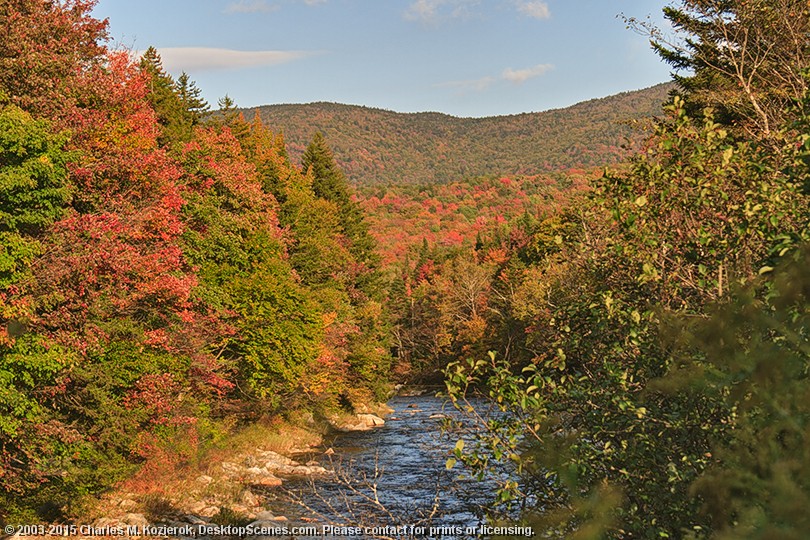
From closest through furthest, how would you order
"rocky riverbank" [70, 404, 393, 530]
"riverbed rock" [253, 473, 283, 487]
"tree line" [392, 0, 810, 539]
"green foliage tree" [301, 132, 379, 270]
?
"tree line" [392, 0, 810, 539] < "rocky riverbank" [70, 404, 393, 530] < "riverbed rock" [253, 473, 283, 487] < "green foliage tree" [301, 132, 379, 270]

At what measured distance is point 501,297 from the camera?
82.3 ft

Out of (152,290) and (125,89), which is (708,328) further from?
(125,89)

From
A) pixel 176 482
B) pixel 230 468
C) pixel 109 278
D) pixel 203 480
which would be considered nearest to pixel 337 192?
pixel 230 468

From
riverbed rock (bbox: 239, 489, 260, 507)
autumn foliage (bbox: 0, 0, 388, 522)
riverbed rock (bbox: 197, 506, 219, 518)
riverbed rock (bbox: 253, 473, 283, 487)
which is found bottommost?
riverbed rock (bbox: 253, 473, 283, 487)

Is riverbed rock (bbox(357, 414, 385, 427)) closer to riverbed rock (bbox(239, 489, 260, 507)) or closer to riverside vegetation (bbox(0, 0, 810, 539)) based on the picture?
riverside vegetation (bbox(0, 0, 810, 539))

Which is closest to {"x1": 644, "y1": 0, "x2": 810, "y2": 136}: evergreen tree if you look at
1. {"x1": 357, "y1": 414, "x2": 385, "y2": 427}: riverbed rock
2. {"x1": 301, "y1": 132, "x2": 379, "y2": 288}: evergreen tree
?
{"x1": 357, "y1": 414, "x2": 385, "y2": 427}: riverbed rock

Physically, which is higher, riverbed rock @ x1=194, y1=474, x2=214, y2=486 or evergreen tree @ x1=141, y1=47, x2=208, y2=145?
evergreen tree @ x1=141, y1=47, x2=208, y2=145

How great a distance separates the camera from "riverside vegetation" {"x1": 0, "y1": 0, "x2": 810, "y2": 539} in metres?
4.21

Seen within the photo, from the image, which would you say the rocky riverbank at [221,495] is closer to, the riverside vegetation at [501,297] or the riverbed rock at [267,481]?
the riverbed rock at [267,481]

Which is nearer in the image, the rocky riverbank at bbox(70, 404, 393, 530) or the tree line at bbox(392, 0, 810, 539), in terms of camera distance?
the tree line at bbox(392, 0, 810, 539)

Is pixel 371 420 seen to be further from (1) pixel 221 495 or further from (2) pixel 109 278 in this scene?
(2) pixel 109 278

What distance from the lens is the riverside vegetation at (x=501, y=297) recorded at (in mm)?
4211

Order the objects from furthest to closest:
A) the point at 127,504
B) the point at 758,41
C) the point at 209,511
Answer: the point at 209,511 < the point at 127,504 < the point at 758,41

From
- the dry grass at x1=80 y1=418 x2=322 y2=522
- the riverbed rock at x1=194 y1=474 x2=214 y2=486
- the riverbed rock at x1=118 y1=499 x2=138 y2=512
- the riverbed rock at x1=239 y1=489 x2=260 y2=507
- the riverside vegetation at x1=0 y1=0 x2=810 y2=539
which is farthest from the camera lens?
the riverbed rock at x1=194 y1=474 x2=214 y2=486
